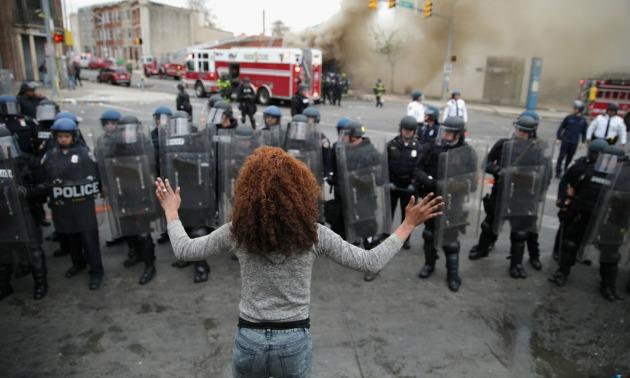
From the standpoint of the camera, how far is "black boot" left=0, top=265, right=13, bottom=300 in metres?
4.17

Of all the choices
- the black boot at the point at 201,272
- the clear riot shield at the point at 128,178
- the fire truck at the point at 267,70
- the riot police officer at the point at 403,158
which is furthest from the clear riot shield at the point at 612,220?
the fire truck at the point at 267,70

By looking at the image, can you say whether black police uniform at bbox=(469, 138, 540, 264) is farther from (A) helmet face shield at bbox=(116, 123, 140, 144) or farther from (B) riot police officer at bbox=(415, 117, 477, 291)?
(A) helmet face shield at bbox=(116, 123, 140, 144)

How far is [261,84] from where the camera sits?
74.0 ft

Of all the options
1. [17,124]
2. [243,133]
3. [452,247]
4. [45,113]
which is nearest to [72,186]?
[243,133]

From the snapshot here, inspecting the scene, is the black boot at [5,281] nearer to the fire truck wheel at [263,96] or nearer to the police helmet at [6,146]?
the police helmet at [6,146]

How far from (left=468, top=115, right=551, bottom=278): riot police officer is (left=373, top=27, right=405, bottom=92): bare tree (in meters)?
27.9

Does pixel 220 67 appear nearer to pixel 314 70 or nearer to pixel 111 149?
pixel 314 70

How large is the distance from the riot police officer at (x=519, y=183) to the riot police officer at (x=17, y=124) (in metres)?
5.73

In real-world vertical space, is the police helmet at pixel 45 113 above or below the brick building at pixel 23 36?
below

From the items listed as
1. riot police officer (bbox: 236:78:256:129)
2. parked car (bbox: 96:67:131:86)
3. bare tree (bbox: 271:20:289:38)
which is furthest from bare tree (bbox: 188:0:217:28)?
riot police officer (bbox: 236:78:256:129)

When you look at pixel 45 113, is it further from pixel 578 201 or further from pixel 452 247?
pixel 578 201

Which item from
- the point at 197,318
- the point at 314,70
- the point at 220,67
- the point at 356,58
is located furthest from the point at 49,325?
the point at 356,58

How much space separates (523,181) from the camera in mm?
4594

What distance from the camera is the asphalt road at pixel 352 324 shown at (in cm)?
331
